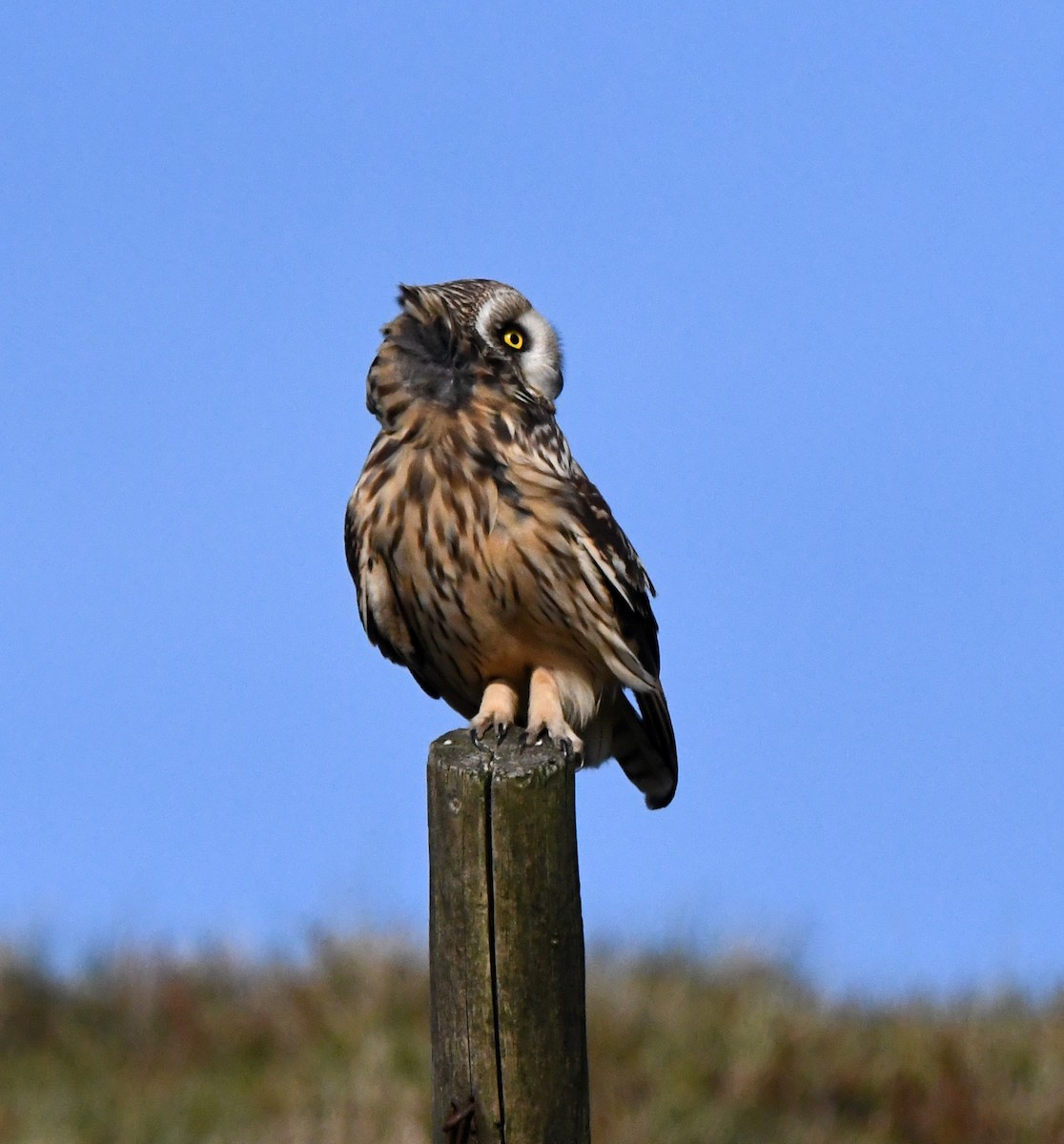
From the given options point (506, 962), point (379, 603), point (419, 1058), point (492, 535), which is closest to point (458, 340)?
point (492, 535)

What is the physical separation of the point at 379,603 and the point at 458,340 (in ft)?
2.33

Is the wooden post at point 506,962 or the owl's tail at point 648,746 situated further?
the owl's tail at point 648,746

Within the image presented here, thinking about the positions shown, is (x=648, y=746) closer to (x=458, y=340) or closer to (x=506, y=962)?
(x=458, y=340)

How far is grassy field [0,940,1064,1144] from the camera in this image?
6234 millimetres

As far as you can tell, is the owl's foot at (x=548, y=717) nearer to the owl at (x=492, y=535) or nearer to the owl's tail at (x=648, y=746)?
the owl at (x=492, y=535)

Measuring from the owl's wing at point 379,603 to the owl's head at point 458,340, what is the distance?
347 millimetres

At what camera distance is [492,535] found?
4121 mm

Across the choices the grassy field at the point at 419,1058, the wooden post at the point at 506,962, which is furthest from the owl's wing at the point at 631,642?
the grassy field at the point at 419,1058

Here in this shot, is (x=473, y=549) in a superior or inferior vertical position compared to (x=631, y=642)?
superior

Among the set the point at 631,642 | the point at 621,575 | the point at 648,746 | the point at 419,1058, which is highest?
the point at 621,575

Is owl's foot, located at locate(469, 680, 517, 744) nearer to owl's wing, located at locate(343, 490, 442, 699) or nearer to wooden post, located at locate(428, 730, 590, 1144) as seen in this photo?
owl's wing, located at locate(343, 490, 442, 699)

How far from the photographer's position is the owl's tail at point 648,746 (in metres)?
4.57

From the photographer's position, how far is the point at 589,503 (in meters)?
4.30

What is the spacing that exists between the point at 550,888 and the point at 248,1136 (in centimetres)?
343
